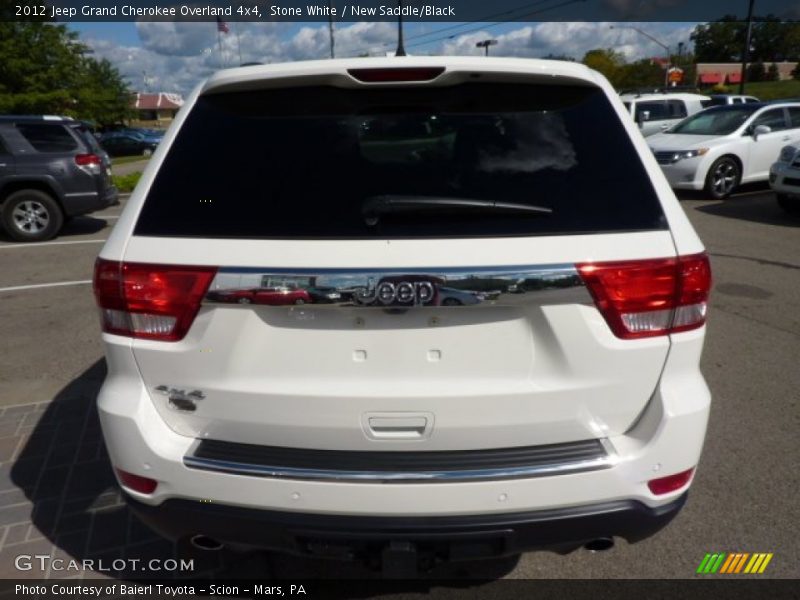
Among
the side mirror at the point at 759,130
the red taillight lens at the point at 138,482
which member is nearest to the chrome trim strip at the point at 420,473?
the red taillight lens at the point at 138,482

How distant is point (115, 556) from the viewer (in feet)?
8.80

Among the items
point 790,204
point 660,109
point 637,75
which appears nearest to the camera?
point 790,204

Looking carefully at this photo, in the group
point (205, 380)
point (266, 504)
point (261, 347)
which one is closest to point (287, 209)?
point (261, 347)

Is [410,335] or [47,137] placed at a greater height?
[410,335]

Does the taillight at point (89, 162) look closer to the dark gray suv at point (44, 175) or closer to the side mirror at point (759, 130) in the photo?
the dark gray suv at point (44, 175)

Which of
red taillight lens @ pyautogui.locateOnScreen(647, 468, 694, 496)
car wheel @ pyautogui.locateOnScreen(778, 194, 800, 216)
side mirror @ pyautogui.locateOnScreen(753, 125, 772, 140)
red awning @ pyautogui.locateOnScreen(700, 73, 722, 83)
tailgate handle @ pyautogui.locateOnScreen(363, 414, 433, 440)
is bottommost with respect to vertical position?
red awning @ pyautogui.locateOnScreen(700, 73, 722, 83)

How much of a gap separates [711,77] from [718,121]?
8485 centimetres

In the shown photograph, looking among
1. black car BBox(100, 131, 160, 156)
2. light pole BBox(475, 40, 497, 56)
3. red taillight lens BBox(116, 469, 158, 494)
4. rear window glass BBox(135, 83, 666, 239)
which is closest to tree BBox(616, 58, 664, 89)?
light pole BBox(475, 40, 497, 56)

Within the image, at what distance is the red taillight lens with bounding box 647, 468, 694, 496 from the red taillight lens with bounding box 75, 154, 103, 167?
9911 mm

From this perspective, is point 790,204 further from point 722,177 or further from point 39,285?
point 39,285

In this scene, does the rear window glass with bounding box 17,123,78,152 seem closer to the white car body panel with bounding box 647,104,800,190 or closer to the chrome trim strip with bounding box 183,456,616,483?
the chrome trim strip with bounding box 183,456,616,483

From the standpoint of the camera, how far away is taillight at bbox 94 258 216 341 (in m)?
1.84

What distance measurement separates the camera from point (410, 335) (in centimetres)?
183

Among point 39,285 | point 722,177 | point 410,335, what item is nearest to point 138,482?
point 410,335
